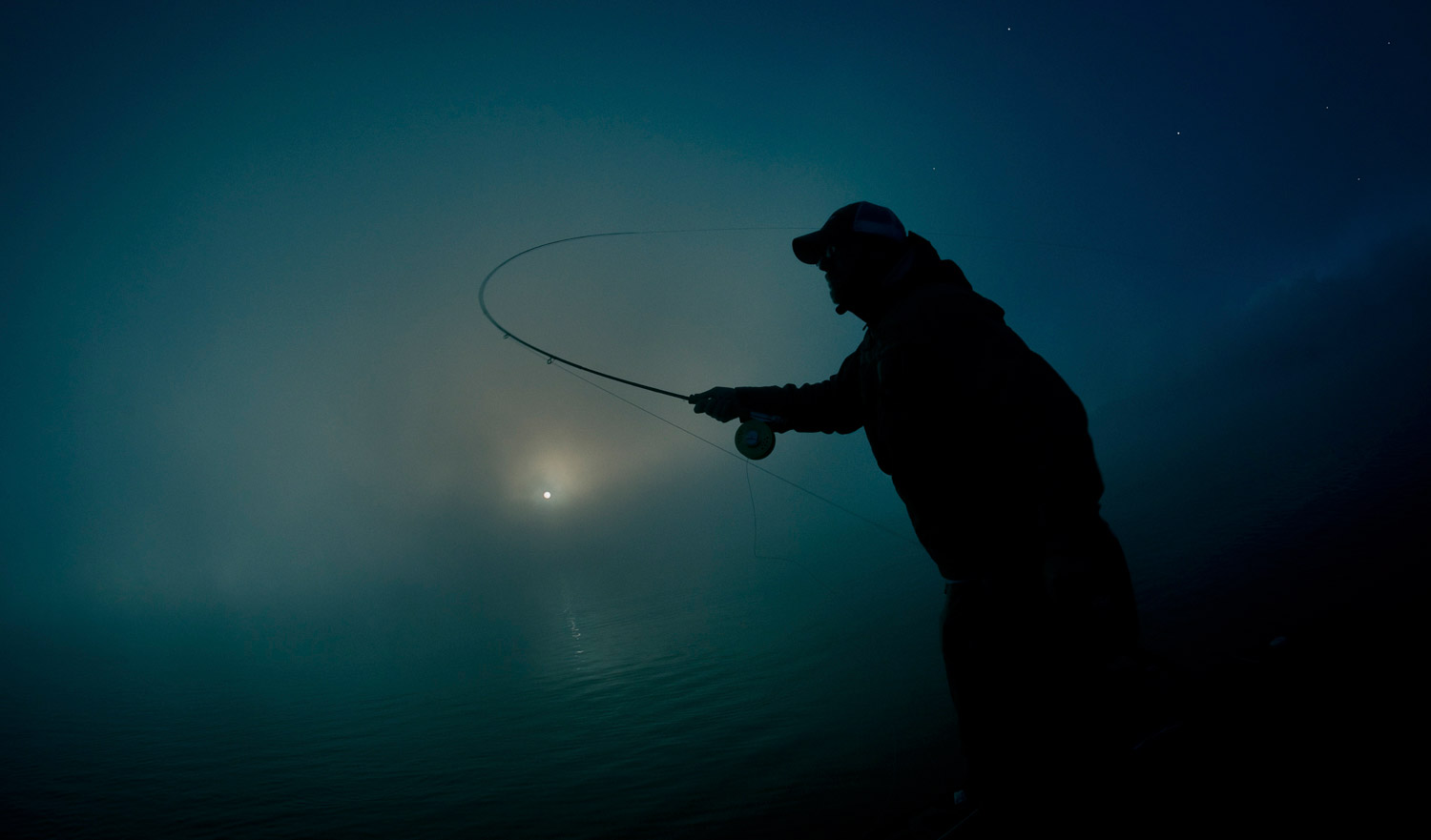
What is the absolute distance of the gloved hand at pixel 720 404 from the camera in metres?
4.53

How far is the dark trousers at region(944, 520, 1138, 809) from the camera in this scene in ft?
7.65

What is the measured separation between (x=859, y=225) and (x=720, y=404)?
2.07 metres

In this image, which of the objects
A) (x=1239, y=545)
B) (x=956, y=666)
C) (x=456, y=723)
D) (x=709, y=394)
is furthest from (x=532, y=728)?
(x=1239, y=545)

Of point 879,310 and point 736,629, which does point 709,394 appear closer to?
point 879,310

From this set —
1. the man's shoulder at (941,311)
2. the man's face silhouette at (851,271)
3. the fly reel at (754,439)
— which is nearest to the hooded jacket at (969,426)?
the man's shoulder at (941,311)

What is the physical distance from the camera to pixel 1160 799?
3.98 m

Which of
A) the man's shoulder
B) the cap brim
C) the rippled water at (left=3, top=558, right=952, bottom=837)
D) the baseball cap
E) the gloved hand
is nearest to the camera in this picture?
the man's shoulder

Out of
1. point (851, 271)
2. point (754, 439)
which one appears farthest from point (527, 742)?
point (851, 271)

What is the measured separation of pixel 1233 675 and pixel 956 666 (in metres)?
5.68

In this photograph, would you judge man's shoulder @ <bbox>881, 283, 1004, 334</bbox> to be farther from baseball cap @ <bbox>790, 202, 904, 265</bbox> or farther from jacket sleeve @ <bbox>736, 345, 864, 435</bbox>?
jacket sleeve @ <bbox>736, 345, 864, 435</bbox>

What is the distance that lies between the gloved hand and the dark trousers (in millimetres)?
2413

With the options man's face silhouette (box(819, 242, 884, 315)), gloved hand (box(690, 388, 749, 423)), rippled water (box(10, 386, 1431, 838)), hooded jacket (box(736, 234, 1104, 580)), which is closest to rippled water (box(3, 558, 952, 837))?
rippled water (box(10, 386, 1431, 838))

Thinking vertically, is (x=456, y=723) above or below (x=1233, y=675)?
below

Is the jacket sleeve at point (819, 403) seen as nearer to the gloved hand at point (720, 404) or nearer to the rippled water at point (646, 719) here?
the gloved hand at point (720, 404)
